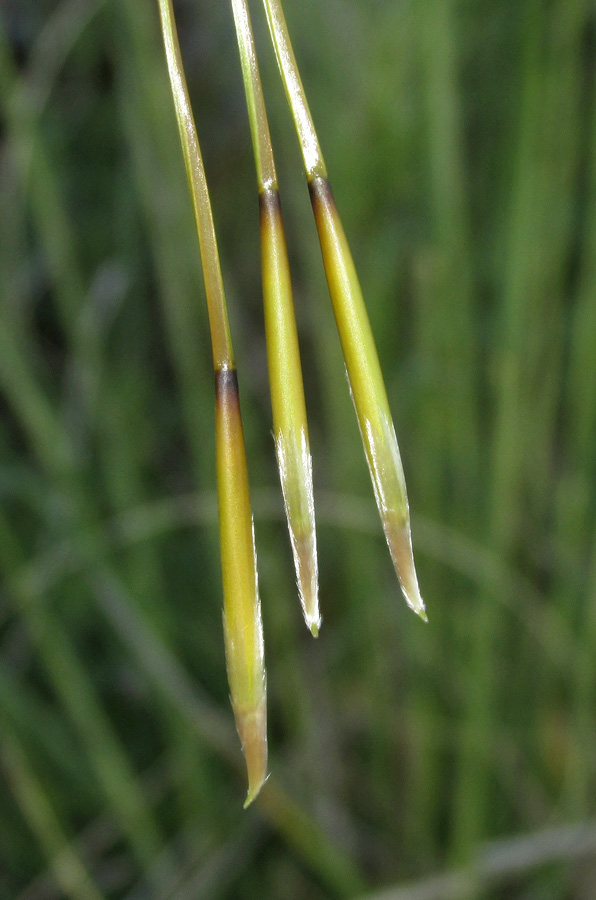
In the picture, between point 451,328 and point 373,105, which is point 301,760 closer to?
point 451,328

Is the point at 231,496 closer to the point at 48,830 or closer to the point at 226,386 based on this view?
the point at 226,386

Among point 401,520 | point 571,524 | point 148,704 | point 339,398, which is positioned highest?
point 401,520

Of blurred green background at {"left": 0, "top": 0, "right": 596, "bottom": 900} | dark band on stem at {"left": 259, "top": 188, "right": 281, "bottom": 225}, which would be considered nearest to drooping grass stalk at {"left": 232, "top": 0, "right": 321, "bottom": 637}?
dark band on stem at {"left": 259, "top": 188, "right": 281, "bottom": 225}

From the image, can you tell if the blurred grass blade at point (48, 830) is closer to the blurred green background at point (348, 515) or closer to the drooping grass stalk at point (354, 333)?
the blurred green background at point (348, 515)

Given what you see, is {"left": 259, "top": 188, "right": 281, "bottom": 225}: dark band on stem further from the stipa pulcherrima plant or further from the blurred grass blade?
the blurred grass blade

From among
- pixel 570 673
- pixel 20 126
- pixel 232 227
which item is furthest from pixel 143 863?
pixel 232 227

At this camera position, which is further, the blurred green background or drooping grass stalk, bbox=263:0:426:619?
the blurred green background

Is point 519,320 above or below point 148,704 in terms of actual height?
above

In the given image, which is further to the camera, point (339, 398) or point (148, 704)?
point (148, 704)
